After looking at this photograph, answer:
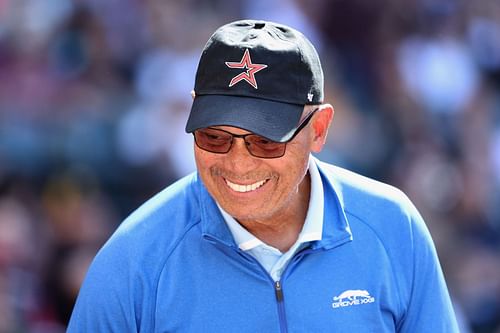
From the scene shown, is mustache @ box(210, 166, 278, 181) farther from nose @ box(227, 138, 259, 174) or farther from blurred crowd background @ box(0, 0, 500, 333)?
blurred crowd background @ box(0, 0, 500, 333)

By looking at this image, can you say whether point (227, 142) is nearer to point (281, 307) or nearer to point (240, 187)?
point (240, 187)

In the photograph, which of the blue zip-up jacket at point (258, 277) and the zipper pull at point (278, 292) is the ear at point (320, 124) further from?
the zipper pull at point (278, 292)

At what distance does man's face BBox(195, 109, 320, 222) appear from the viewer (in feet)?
8.99

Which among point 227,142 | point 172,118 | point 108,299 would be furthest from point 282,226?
point 172,118

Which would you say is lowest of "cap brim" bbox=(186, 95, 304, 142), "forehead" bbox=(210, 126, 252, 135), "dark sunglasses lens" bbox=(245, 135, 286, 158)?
"dark sunglasses lens" bbox=(245, 135, 286, 158)

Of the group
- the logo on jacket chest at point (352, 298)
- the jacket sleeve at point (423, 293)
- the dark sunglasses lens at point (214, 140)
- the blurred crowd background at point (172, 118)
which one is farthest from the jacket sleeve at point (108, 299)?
the blurred crowd background at point (172, 118)

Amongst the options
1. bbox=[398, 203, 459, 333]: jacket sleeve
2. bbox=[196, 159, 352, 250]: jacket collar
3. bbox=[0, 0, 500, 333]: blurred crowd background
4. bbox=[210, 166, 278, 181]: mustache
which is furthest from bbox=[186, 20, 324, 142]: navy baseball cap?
bbox=[0, 0, 500, 333]: blurred crowd background

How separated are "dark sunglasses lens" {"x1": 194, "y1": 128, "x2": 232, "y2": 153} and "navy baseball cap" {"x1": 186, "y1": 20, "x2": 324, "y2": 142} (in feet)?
0.14

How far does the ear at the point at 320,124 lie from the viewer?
288cm

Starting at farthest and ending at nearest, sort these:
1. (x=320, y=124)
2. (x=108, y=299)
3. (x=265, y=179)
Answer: (x=320, y=124)
(x=265, y=179)
(x=108, y=299)

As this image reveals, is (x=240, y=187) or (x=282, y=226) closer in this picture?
(x=240, y=187)

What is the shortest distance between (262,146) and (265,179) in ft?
0.33

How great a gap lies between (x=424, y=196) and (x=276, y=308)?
4.76 metres

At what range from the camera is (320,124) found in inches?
115
